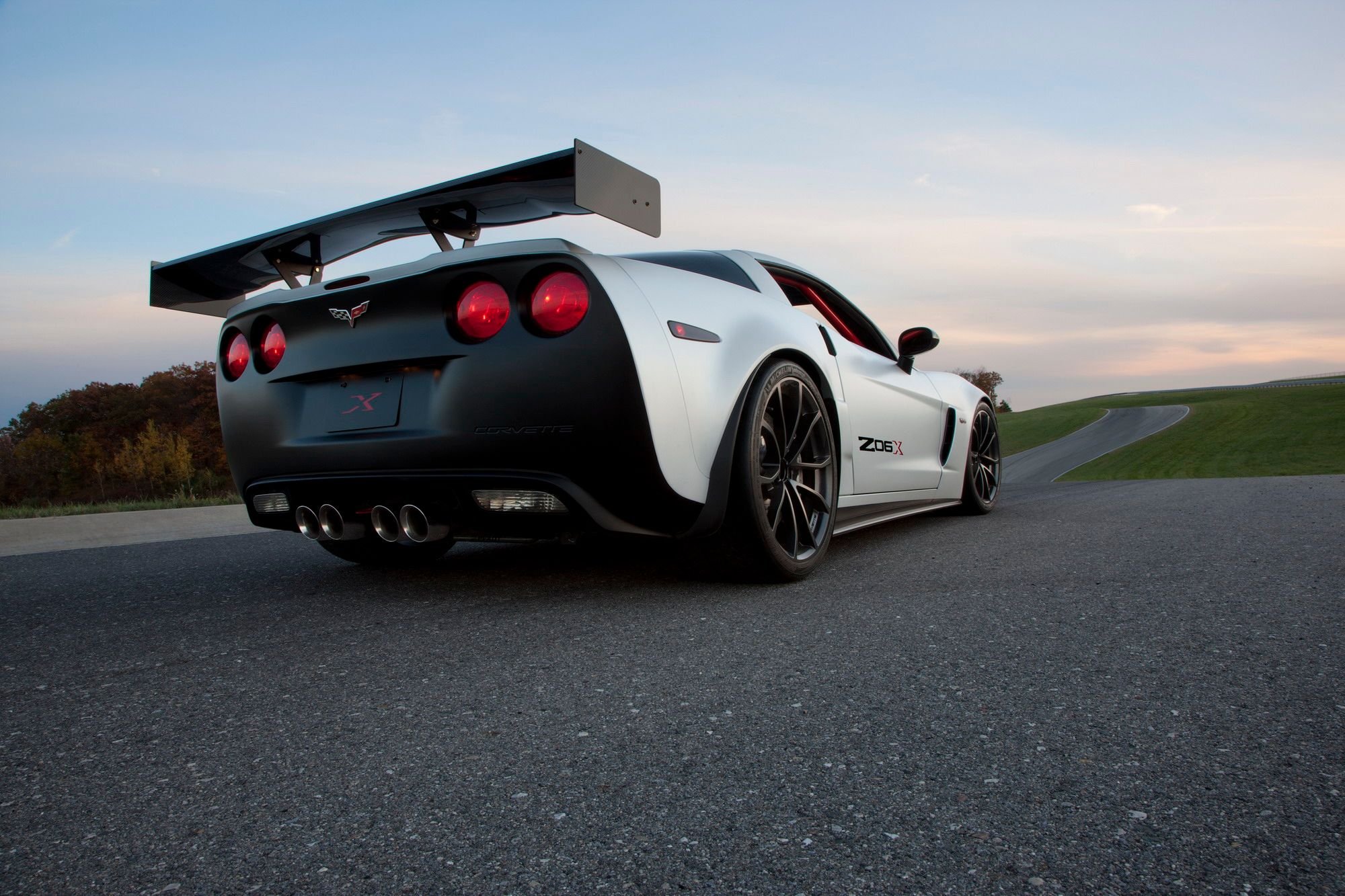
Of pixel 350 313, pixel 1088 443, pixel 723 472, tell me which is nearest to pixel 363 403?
pixel 350 313

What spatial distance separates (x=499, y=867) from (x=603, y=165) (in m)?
2.14

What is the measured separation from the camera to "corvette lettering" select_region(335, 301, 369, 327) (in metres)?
3.03

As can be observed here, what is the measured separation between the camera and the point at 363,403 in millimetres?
3051

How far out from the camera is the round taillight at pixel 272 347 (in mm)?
3310

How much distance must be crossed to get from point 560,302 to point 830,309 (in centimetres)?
207

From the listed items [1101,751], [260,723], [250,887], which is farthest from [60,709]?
[1101,751]

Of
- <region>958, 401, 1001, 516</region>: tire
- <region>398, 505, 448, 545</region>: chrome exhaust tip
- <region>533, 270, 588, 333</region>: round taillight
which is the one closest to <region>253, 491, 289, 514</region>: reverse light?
<region>398, 505, 448, 545</region>: chrome exhaust tip

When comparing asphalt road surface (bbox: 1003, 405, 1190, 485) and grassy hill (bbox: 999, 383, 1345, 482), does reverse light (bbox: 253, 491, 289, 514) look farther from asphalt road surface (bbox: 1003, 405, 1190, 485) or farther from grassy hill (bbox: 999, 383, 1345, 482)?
asphalt road surface (bbox: 1003, 405, 1190, 485)

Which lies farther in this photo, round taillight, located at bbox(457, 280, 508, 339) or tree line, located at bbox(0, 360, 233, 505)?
tree line, located at bbox(0, 360, 233, 505)

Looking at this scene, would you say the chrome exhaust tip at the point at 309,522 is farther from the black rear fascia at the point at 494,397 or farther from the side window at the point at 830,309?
the side window at the point at 830,309

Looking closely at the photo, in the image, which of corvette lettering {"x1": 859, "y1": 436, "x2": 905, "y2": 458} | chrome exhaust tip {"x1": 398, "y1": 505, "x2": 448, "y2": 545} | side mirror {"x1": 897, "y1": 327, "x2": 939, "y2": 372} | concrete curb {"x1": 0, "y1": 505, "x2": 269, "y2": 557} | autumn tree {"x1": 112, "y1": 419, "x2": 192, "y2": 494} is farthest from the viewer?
autumn tree {"x1": 112, "y1": 419, "x2": 192, "y2": 494}

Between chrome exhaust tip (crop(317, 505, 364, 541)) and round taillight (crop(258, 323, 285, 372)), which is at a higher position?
round taillight (crop(258, 323, 285, 372))

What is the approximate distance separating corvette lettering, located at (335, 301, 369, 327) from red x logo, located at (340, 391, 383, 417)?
252 mm

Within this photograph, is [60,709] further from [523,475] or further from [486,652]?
[523,475]
